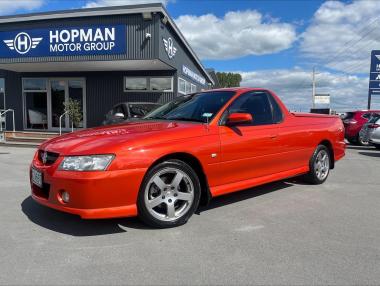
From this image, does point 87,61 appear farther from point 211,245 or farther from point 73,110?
point 211,245

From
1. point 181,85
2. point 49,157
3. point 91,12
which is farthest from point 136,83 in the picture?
point 49,157

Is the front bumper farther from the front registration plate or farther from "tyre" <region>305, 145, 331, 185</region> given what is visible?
"tyre" <region>305, 145, 331, 185</region>

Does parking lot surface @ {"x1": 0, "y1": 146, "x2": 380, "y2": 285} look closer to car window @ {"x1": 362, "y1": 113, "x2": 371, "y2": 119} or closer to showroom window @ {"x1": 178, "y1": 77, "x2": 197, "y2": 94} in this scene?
car window @ {"x1": 362, "y1": 113, "x2": 371, "y2": 119}

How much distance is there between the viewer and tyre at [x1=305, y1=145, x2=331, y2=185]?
21.4 feet

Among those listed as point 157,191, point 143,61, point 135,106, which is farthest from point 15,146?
point 157,191

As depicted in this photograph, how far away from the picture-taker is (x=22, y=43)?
611 inches

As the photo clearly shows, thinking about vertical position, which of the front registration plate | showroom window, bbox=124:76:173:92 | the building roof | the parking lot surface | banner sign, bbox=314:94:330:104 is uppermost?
the building roof

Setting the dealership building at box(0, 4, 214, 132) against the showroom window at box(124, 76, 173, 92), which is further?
the showroom window at box(124, 76, 173, 92)

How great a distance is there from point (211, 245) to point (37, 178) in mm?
2089

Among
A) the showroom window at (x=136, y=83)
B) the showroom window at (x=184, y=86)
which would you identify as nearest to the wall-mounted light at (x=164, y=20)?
the showroom window at (x=136, y=83)

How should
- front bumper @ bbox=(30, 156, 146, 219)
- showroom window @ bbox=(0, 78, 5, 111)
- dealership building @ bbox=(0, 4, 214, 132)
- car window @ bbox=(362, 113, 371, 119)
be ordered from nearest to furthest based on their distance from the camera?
front bumper @ bbox=(30, 156, 146, 219)
dealership building @ bbox=(0, 4, 214, 132)
car window @ bbox=(362, 113, 371, 119)
showroom window @ bbox=(0, 78, 5, 111)

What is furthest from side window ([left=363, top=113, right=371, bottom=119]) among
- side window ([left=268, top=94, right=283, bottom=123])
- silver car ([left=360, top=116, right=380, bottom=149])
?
side window ([left=268, top=94, right=283, bottom=123])

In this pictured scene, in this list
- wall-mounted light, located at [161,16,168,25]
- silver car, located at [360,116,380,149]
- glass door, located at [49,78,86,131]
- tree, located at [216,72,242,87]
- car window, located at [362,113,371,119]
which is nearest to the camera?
silver car, located at [360,116,380,149]

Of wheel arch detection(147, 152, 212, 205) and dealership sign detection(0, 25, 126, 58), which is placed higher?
dealership sign detection(0, 25, 126, 58)
